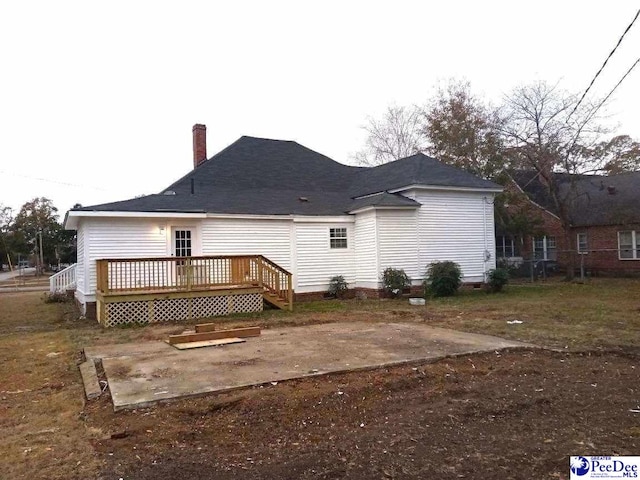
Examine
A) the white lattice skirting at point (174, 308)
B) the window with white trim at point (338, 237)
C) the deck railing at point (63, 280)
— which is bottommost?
the white lattice skirting at point (174, 308)

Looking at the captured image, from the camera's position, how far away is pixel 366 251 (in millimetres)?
16766

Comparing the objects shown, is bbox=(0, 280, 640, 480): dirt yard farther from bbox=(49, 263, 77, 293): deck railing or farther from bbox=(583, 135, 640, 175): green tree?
bbox=(583, 135, 640, 175): green tree

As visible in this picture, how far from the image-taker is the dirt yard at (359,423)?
3.49 metres

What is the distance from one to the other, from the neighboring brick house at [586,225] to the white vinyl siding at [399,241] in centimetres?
1005

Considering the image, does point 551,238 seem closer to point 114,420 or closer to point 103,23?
point 103,23

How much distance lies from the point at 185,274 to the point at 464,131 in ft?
68.5

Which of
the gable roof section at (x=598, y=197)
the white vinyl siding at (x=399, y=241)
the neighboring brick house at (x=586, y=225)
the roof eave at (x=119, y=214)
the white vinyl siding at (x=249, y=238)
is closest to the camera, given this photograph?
the roof eave at (x=119, y=214)

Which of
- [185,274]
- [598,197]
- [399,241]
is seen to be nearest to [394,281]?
[399,241]

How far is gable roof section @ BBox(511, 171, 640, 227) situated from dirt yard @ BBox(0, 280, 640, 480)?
19339 millimetres

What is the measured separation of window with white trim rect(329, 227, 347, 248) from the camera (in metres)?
17.0

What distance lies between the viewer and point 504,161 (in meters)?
25.0

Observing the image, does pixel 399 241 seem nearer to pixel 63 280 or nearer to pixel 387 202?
pixel 387 202

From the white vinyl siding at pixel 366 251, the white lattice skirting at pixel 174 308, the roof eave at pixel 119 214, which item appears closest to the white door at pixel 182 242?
the roof eave at pixel 119 214

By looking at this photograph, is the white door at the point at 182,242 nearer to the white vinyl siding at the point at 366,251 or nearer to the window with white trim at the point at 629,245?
the white vinyl siding at the point at 366,251
